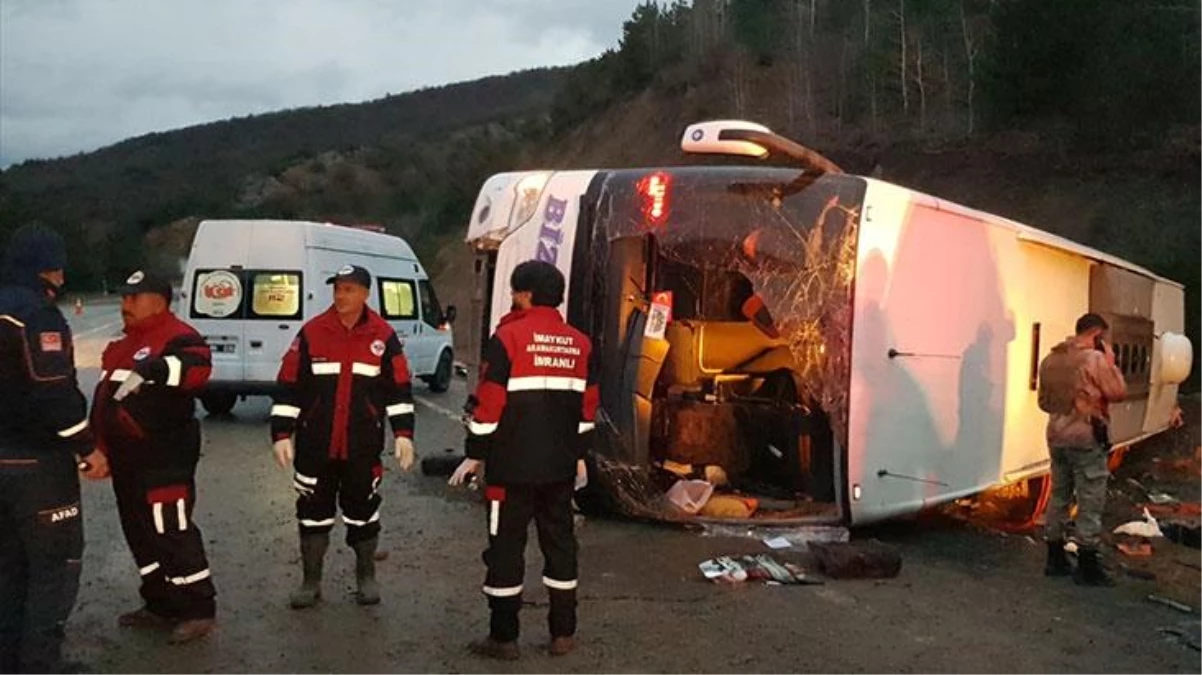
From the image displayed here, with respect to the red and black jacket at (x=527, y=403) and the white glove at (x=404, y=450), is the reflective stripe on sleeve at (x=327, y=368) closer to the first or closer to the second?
the white glove at (x=404, y=450)

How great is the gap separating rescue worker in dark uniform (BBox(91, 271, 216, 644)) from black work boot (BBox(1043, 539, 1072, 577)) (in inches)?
203

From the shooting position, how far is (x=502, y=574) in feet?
17.7

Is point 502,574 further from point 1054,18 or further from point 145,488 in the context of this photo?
point 1054,18

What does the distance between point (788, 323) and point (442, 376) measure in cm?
1204

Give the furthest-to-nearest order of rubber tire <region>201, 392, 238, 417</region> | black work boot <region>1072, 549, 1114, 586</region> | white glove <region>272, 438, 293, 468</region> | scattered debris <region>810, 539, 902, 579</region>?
rubber tire <region>201, 392, 238, 417</region> < black work boot <region>1072, 549, 1114, 586</region> < scattered debris <region>810, 539, 902, 579</region> < white glove <region>272, 438, 293, 468</region>

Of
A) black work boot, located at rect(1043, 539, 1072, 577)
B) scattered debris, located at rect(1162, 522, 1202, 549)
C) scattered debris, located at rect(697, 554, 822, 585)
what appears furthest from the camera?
scattered debris, located at rect(1162, 522, 1202, 549)

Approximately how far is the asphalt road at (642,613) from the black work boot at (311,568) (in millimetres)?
118

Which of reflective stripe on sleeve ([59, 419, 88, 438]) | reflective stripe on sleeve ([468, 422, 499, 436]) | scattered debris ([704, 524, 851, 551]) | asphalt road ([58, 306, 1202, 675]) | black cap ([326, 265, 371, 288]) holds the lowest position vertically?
asphalt road ([58, 306, 1202, 675])

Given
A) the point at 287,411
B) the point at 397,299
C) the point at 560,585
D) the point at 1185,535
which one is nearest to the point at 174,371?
the point at 287,411

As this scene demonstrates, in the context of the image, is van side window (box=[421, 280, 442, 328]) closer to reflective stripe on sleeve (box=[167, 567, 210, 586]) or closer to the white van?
the white van

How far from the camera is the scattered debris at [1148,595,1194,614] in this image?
269 inches

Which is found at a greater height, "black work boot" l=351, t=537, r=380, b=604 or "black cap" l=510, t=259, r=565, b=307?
"black cap" l=510, t=259, r=565, b=307

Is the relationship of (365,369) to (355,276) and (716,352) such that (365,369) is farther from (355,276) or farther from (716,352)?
(716,352)

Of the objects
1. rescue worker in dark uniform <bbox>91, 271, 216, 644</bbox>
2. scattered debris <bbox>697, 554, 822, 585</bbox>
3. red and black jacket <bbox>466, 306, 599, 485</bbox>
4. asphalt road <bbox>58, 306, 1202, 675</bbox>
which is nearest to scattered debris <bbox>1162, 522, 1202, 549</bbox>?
asphalt road <bbox>58, 306, 1202, 675</bbox>
